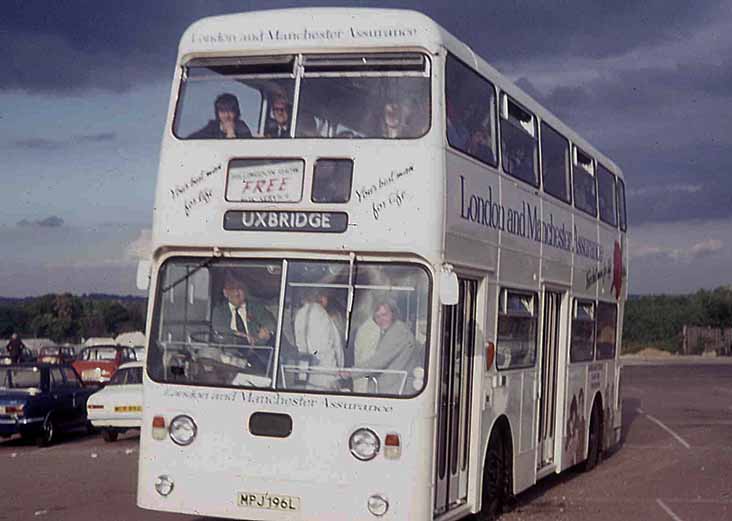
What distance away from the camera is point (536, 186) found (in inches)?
537

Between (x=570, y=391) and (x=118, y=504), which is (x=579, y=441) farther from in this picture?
(x=118, y=504)

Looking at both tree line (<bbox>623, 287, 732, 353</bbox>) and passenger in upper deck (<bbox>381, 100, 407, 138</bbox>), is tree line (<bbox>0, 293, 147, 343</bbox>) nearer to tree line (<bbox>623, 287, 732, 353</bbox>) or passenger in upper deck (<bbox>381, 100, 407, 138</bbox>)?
tree line (<bbox>623, 287, 732, 353</bbox>)

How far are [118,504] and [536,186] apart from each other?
5.81 metres

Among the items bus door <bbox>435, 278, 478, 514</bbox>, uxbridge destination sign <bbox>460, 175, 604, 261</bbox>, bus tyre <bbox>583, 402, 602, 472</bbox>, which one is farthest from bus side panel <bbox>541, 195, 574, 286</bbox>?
bus tyre <bbox>583, 402, 602, 472</bbox>

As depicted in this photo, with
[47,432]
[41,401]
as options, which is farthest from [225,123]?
[47,432]

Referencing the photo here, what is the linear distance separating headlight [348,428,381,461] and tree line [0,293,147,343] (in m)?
64.6

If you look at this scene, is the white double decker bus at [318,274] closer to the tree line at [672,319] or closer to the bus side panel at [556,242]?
the bus side panel at [556,242]

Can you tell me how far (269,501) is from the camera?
9.84 m

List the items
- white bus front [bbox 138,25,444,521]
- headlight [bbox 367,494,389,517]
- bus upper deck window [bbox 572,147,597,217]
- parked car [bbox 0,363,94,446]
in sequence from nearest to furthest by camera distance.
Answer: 1. headlight [bbox 367,494,389,517]
2. white bus front [bbox 138,25,444,521]
3. bus upper deck window [bbox 572,147,597,217]
4. parked car [bbox 0,363,94,446]

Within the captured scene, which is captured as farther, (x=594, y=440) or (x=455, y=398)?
(x=594, y=440)

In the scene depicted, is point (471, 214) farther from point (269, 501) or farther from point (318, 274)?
point (269, 501)

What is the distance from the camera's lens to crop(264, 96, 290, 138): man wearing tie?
1034 cm

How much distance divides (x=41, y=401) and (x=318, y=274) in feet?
40.0

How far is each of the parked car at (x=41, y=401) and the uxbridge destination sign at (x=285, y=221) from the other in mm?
11495
